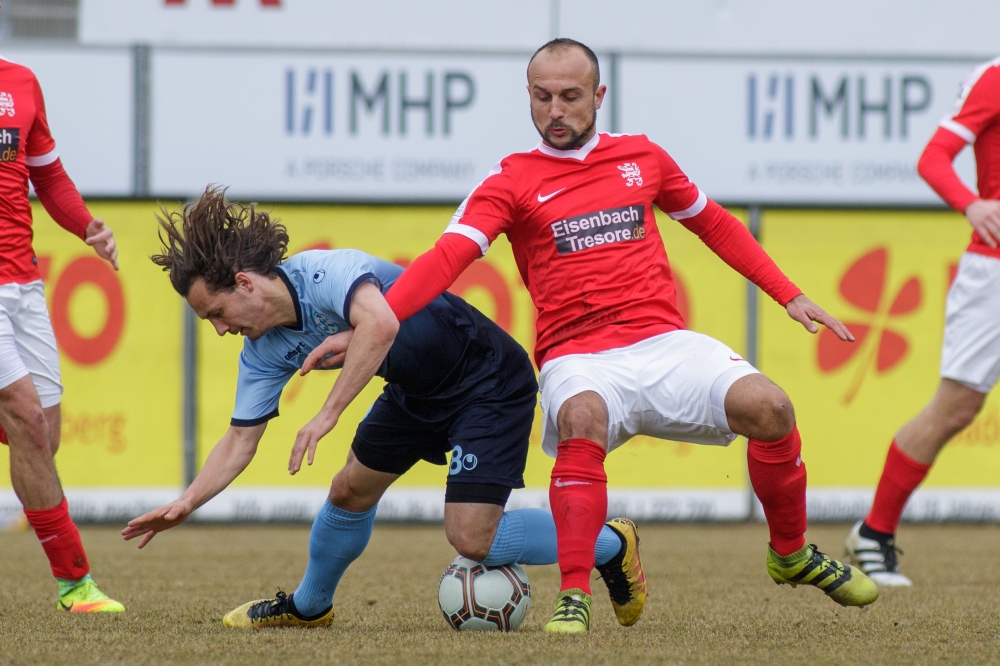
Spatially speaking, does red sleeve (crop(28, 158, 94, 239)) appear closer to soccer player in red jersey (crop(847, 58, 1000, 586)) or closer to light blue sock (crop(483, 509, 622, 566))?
light blue sock (crop(483, 509, 622, 566))

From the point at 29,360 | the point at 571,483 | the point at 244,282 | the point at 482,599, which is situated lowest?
the point at 482,599

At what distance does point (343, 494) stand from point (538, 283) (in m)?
0.95

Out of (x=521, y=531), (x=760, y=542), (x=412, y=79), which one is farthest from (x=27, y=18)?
(x=521, y=531)

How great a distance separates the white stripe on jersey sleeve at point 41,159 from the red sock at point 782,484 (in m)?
2.94

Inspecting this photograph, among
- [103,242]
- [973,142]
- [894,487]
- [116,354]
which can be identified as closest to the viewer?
[103,242]

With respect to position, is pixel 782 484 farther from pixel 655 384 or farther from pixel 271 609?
pixel 271 609

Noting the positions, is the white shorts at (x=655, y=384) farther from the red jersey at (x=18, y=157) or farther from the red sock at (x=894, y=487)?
the red jersey at (x=18, y=157)

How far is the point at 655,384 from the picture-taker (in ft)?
14.4

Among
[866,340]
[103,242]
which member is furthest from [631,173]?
[866,340]

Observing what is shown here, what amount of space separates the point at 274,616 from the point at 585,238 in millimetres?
1620

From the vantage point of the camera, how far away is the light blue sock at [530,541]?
4.61 meters

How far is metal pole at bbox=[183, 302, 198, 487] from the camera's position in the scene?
9227 mm

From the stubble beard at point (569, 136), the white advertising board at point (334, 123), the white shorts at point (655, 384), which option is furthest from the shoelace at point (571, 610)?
the white advertising board at point (334, 123)

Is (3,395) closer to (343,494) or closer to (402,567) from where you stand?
(343,494)
